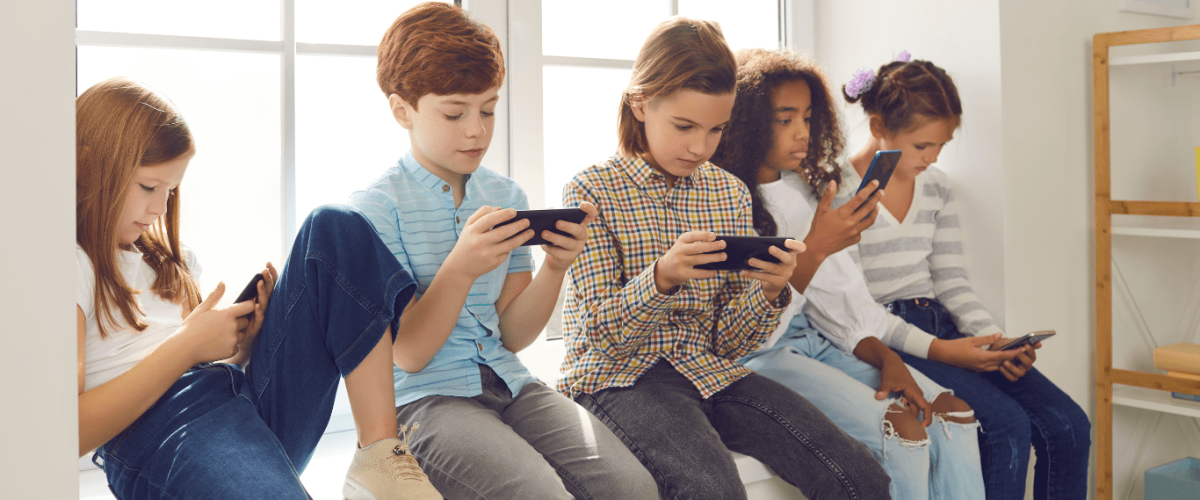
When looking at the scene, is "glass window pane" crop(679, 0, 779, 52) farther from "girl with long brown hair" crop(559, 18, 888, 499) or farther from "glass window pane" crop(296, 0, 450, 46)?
"glass window pane" crop(296, 0, 450, 46)

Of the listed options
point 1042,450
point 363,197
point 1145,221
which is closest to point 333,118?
point 363,197

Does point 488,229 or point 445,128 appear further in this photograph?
point 445,128

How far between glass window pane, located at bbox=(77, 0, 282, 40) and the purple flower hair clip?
3.60 ft

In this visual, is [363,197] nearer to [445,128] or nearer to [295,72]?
[445,128]

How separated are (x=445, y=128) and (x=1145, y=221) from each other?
166 centimetres

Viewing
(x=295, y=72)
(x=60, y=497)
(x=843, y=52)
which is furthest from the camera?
(x=843, y=52)

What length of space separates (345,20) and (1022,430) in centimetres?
136

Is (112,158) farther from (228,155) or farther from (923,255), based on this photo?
(923,255)

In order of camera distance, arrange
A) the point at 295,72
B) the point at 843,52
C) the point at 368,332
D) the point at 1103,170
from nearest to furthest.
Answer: the point at 368,332, the point at 295,72, the point at 1103,170, the point at 843,52

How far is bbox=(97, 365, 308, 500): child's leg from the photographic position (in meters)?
0.84

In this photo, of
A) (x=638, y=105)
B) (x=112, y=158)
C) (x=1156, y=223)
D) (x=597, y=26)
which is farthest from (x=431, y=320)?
(x=1156, y=223)

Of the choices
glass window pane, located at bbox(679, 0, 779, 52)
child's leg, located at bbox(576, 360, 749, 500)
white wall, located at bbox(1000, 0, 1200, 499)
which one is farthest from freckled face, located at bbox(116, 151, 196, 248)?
white wall, located at bbox(1000, 0, 1200, 499)

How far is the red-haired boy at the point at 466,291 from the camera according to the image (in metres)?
1.01

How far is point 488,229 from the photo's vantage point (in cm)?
104
